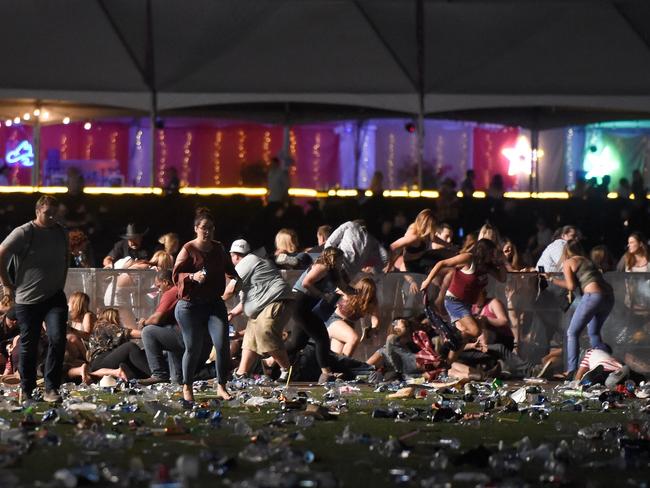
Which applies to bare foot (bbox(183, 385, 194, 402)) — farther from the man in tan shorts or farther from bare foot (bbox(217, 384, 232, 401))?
the man in tan shorts

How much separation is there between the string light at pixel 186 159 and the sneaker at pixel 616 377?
64.9ft

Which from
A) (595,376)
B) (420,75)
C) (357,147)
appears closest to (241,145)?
(357,147)

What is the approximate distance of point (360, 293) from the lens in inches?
625

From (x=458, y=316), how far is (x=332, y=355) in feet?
4.51

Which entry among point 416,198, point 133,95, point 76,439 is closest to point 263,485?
point 76,439

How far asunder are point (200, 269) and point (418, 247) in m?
5.36

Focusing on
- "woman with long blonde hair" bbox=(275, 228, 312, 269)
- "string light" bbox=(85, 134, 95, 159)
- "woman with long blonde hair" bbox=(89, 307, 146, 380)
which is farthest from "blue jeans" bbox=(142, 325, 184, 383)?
"string light" bbox=(85, 134, 95, 159)

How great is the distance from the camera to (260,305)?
14930 millimetres

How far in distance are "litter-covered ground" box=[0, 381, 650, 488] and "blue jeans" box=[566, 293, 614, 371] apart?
73.9 inches

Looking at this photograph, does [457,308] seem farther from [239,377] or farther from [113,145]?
[113,145]

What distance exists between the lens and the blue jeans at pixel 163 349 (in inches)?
572

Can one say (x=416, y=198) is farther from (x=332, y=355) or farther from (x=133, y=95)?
(x=332, y=355)

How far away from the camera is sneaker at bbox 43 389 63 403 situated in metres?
12.1

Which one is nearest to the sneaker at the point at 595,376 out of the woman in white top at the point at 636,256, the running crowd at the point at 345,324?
the running crowd at the point at 345,324
